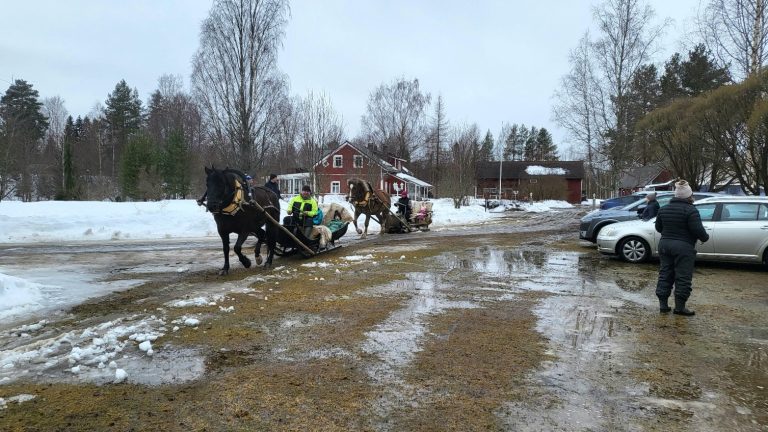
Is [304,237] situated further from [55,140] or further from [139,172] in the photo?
[55,140]

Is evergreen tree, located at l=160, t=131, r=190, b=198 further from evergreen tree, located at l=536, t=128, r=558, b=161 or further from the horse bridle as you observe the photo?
evergreen tree, located at l=536, t=128, r=558, b=161

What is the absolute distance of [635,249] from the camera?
11031mm

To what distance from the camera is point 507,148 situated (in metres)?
107

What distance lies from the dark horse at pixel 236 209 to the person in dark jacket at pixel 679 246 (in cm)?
682

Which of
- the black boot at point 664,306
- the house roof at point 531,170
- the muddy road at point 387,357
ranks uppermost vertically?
the house roof at point 531,170

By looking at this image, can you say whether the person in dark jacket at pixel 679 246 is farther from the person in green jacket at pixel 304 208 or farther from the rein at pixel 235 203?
the person in green jacket at pixel 304 208

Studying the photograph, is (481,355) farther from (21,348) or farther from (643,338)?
(21,348)

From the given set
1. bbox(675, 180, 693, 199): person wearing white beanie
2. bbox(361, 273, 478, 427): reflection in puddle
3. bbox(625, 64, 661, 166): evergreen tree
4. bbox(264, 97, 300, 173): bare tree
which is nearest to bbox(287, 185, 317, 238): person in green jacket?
bbox(361, 273, 478, 427): reflection in puddle

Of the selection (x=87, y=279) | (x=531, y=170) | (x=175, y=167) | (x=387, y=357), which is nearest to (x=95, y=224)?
(x=87, y=279)

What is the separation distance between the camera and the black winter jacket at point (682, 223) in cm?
627

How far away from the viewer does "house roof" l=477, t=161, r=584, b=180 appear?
244ft

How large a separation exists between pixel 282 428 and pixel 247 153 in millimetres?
22692

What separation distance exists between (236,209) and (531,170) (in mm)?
72814

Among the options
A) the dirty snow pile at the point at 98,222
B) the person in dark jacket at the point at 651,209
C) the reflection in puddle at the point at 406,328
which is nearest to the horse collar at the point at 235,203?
the reflection in puddle at the point at 406,328
